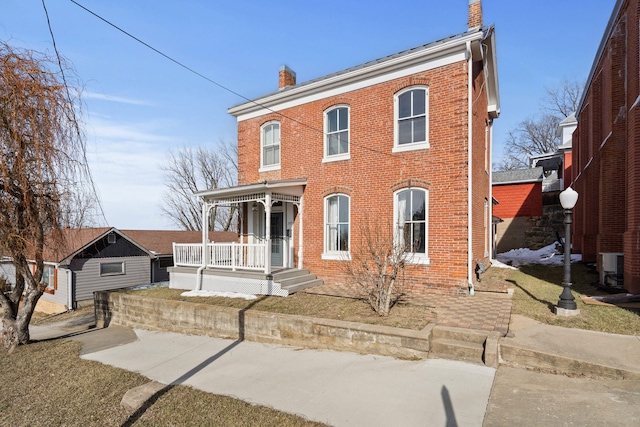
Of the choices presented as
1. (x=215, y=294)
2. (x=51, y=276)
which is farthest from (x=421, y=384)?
(x=51, y=276)

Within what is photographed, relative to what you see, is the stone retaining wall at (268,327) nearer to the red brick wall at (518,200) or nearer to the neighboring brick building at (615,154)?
the neighboring brick building at (615,154)

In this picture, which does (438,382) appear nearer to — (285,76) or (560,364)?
(560,364)

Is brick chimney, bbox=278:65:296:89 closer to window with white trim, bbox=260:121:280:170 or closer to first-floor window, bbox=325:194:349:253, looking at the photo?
window with white trim, bbox=260:121:280:170

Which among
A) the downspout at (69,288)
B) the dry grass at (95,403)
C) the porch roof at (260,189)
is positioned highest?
the porch roof at (260,189)

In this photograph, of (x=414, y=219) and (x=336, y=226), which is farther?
(x=336, y=226)

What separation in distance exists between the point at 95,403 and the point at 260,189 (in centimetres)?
680

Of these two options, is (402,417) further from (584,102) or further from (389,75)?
(584,102)

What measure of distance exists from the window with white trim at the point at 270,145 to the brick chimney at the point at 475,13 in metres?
7.16

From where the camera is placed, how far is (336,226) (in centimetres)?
1136

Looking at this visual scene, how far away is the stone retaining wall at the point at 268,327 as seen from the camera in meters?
5.89

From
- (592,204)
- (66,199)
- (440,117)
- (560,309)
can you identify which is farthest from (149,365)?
(592,204)

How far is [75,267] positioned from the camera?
22.1 meters

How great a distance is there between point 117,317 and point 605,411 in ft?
40.4

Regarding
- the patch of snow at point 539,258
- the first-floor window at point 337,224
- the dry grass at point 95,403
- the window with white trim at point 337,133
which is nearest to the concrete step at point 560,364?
the dry grass at point 95,403
